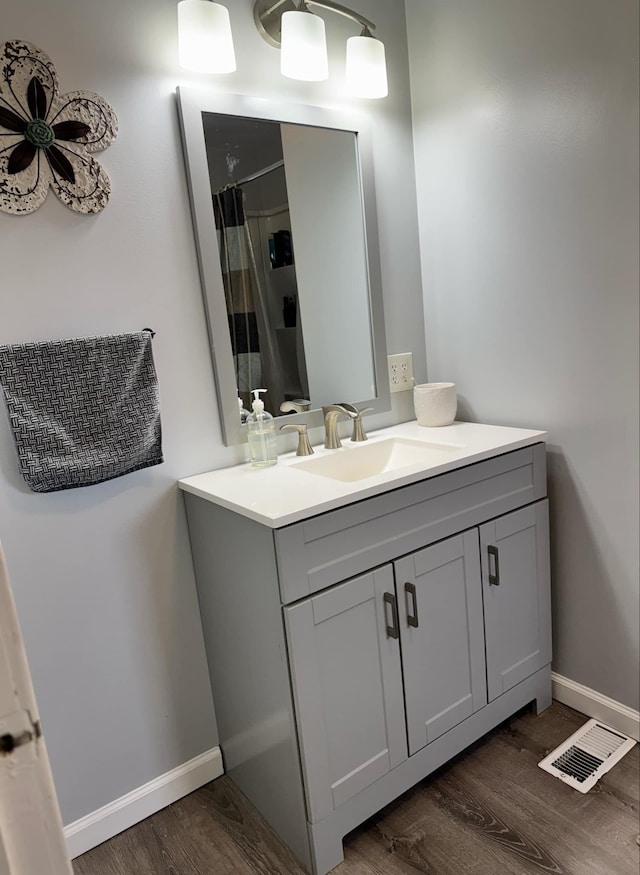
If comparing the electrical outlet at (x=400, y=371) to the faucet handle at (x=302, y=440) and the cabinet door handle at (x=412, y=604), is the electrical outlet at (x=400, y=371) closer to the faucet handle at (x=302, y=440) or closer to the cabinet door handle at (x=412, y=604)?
the faucet handle at (x=302, y=440)

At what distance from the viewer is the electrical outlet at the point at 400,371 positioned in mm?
2160

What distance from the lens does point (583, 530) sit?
6.17 feet

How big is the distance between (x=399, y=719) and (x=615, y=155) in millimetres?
1572

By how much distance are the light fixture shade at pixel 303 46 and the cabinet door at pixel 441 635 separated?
1.36 metres

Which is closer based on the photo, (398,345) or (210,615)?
(210,615)

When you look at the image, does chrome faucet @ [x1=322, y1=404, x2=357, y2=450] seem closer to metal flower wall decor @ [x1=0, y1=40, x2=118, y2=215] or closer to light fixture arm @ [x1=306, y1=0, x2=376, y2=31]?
metal flower wall decor @ [x1=0, y1=40, x2=118, y2=215]

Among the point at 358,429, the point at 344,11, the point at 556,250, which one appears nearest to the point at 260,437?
the point at 358,429

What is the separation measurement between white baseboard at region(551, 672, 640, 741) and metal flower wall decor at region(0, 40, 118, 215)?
1986 millimetres

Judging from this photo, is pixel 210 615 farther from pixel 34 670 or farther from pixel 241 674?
A: pixel 34 670

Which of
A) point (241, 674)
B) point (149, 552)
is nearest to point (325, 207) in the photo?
point (149, 552)

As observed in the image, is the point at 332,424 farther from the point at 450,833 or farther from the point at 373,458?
the point at 450,833

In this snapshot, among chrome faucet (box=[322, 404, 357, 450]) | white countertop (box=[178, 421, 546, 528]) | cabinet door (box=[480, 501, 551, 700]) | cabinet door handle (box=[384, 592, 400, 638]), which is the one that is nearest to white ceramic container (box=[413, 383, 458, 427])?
white countertop (box=[178, 421, 546, 528])

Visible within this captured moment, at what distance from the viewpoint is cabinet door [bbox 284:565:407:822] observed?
1.41 metres

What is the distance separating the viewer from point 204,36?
1.53 m
